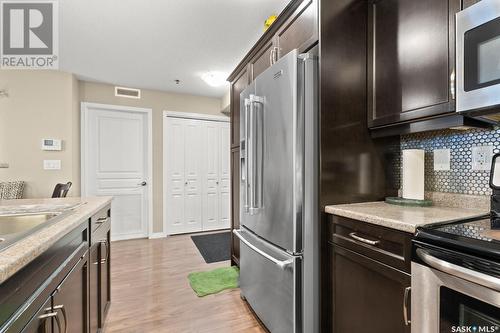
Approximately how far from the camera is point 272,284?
162cm

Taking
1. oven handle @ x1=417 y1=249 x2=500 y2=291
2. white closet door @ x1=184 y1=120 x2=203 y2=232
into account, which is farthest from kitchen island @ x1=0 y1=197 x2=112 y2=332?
white closet door @ x1=184 y1=120 x2=203 y2=232

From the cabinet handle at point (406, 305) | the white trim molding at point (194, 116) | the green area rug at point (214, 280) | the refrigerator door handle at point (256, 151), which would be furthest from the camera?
the white trim molding at point (194, 116)

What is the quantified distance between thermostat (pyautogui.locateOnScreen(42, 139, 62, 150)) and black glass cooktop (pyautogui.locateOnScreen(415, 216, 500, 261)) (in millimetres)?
4186

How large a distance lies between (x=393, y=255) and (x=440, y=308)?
0.22m

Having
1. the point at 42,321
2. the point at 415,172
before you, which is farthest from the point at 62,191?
the point at 415,172

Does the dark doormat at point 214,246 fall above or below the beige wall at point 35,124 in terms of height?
below

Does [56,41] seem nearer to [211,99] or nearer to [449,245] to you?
[211,99]

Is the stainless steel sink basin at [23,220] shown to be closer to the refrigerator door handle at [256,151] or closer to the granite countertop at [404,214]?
the refrigerator door handle at [256,151]

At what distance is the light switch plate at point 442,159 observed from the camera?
4.71 ft

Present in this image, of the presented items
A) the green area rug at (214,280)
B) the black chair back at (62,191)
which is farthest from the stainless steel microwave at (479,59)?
the black chair back at (62,191)

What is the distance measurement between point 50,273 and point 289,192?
1.11 metres

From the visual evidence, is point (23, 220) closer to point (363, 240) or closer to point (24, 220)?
point (24, 220)

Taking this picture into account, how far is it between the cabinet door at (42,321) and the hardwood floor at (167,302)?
1.25m

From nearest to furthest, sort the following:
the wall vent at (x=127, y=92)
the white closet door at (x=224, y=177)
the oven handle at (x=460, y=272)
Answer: the oven handle at (x=460, y=272)
the wall vent at (x=127, y=92)
the white closet door at (x=224, y=177)
